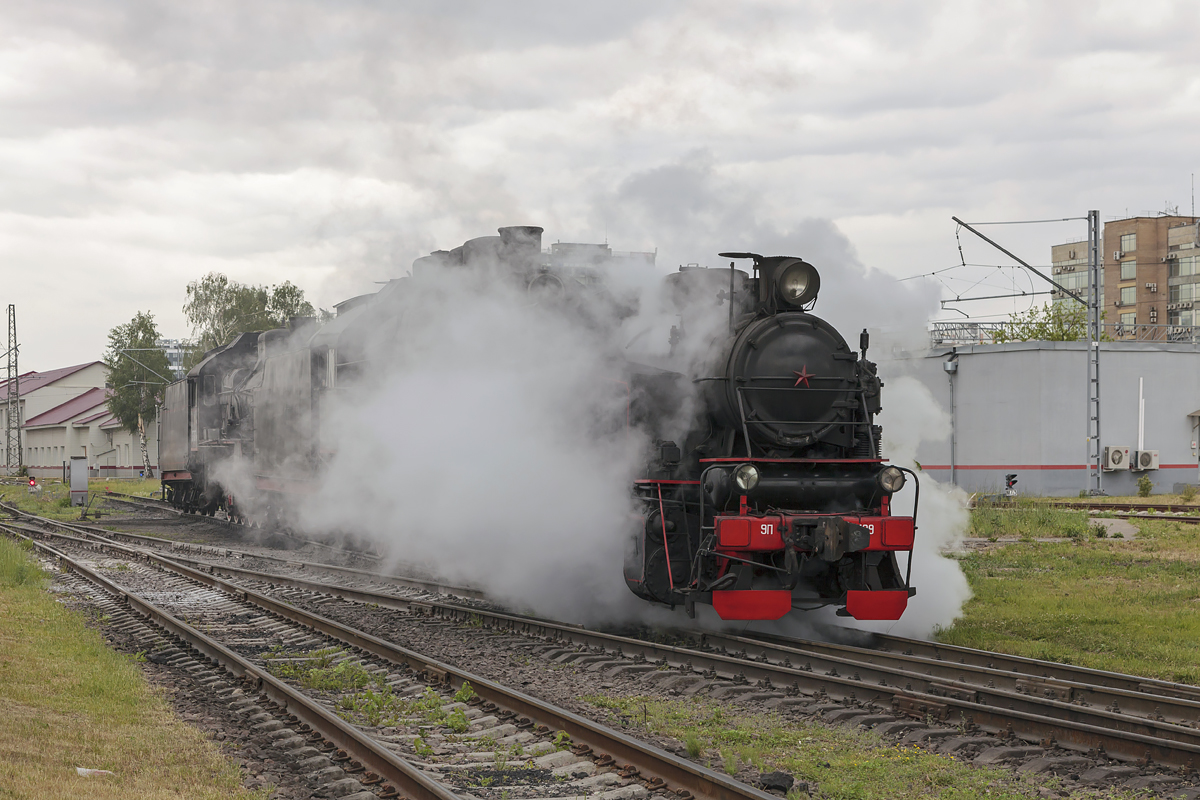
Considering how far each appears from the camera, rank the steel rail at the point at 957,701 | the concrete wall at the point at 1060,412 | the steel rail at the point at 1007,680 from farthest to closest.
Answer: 1. the concrete wall at the point at 1060,412
2. the steel rail at the point at 1007,680
3. the steel rail at the point at 957,701

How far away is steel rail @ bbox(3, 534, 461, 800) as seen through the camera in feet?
18.2

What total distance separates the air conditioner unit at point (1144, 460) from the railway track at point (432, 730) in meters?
31.9

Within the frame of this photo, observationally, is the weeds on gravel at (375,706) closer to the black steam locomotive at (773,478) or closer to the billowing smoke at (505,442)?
the black steam locomotive at (773,478)

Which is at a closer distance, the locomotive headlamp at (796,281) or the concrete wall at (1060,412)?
the locomotive headlamp at (796,281)

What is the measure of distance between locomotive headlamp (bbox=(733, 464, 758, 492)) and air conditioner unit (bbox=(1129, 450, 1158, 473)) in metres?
31.5

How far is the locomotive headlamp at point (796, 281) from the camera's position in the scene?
9750 millimetres

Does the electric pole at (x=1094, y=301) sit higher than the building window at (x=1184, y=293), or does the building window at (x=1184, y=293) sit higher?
the building window at (x=1184, y=293)

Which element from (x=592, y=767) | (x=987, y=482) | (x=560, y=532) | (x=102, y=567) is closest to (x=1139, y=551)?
(x=560, y=532)

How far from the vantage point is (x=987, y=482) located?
121 ft

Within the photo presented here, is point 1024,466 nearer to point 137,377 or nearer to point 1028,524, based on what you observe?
point 1028,524

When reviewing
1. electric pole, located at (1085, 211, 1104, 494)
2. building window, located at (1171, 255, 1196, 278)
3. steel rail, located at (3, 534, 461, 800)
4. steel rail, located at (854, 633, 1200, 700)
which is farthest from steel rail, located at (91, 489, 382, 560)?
building window, located at (1171, 255, 1196, 278)

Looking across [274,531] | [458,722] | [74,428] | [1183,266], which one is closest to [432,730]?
[458,722]

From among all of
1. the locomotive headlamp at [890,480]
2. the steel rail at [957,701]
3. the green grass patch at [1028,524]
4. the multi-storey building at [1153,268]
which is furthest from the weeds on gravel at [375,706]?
the multi-storey building at [1153,268]

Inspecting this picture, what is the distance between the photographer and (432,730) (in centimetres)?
710
